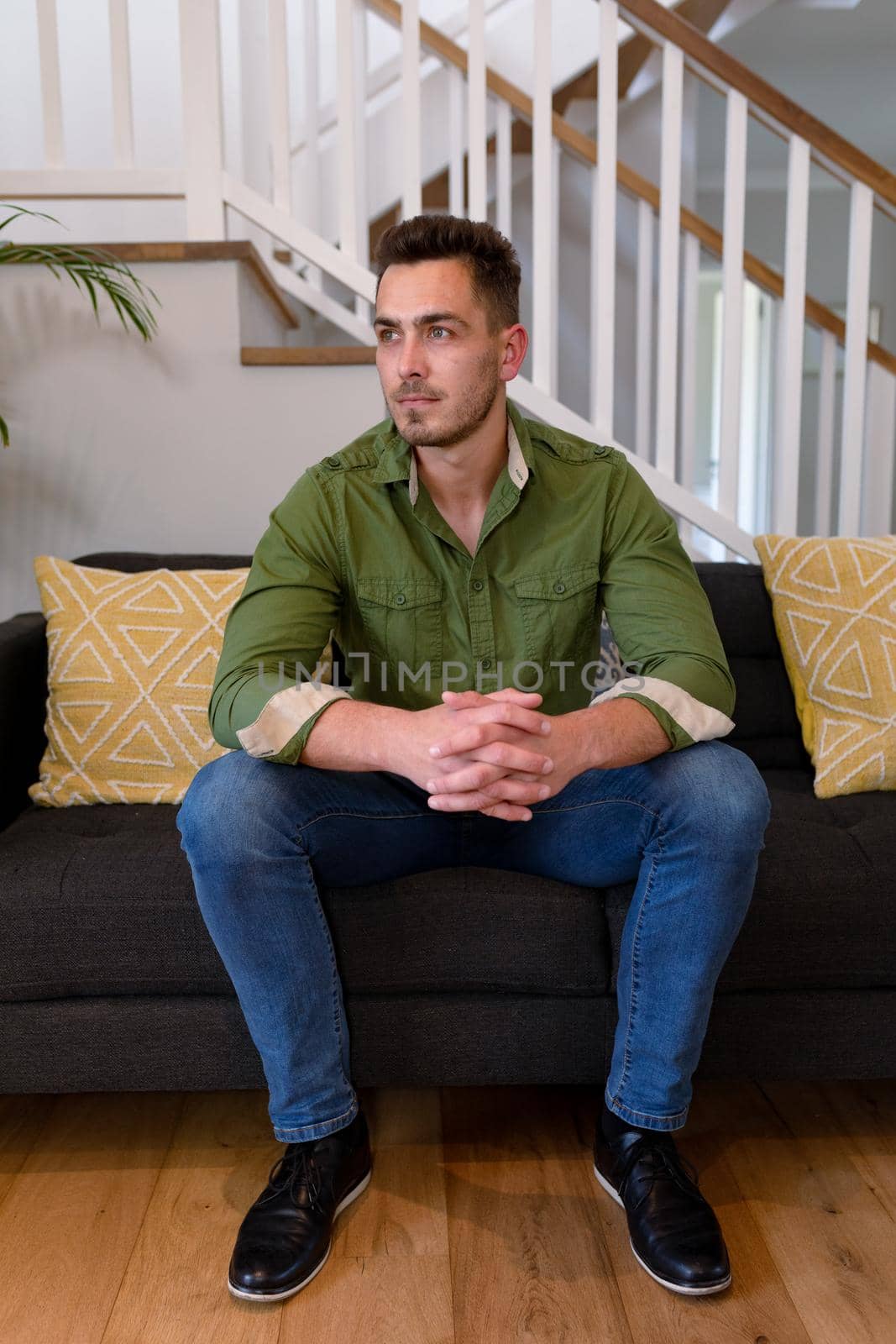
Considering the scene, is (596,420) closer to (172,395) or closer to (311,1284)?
(172,395)

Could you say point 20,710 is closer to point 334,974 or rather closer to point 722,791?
point 334,974

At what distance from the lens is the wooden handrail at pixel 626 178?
2.53 meters

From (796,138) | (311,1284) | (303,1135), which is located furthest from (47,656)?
(796,138)

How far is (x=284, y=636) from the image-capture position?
1.38 meters

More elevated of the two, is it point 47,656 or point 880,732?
point 47,656

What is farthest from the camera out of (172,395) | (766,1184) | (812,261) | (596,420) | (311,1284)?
(812,261)

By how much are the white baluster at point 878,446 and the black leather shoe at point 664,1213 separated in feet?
5.38

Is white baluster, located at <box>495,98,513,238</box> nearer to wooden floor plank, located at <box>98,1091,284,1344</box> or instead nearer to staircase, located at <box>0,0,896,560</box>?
staircase, located at <box>0,0,896,560</box>

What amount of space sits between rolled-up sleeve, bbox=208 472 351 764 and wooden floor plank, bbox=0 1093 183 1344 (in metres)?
0.58

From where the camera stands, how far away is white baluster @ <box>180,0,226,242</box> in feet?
7.14

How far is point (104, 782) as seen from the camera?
5.68 ft

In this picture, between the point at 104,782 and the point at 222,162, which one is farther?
the point at 222,162

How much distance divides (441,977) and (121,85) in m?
1.86

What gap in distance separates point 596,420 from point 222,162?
919mm
